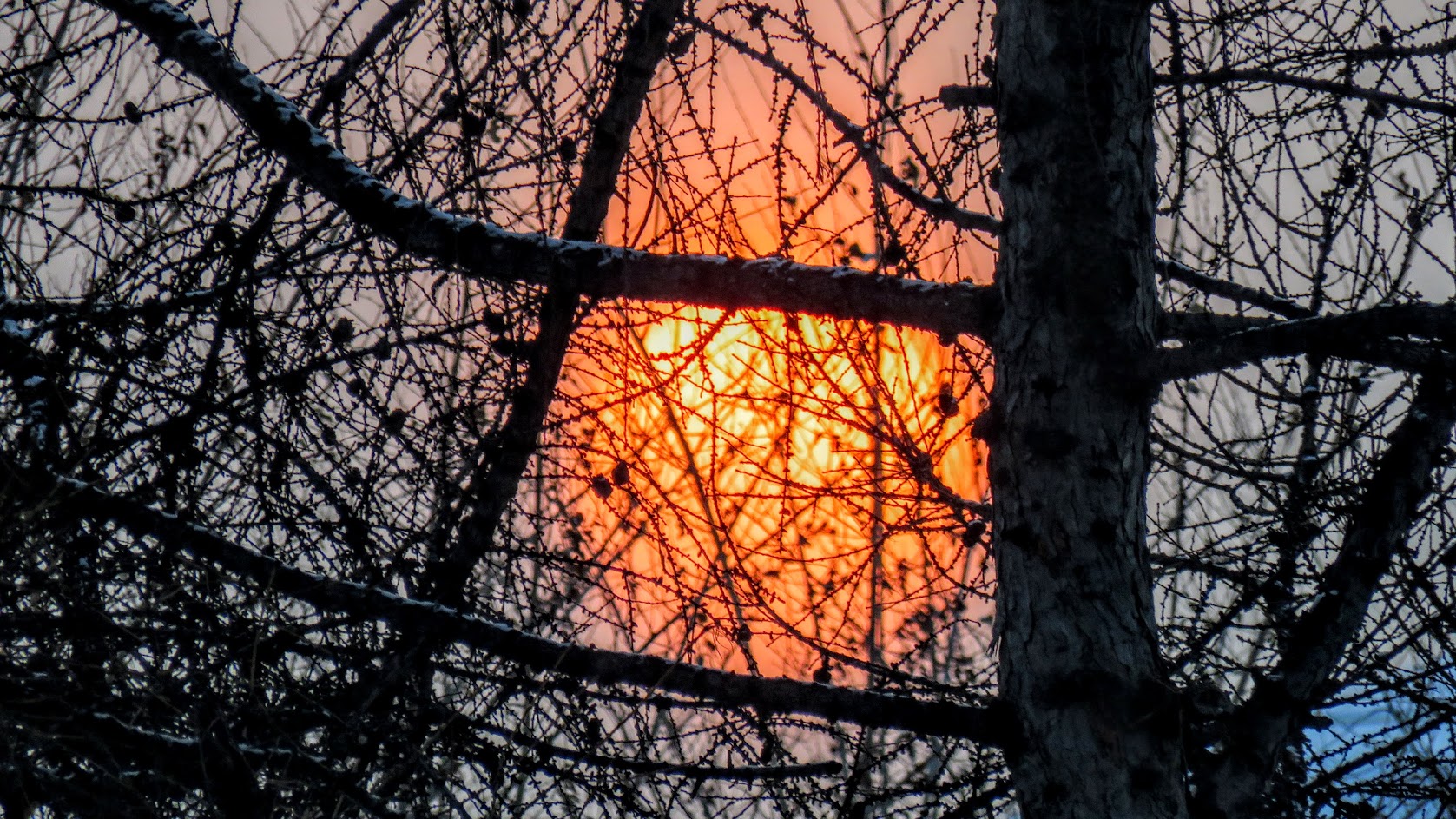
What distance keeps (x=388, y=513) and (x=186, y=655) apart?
0.72 metres

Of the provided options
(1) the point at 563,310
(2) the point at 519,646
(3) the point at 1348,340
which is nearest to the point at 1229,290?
(3) the point at 1348,340

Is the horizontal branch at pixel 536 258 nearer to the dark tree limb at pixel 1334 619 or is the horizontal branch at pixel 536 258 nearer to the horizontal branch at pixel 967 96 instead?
the horizontal branch at pixel 967 96

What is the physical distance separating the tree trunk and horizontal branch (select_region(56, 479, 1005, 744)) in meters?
0.27

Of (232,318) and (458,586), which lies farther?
(458,586)

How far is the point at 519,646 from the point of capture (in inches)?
99.0

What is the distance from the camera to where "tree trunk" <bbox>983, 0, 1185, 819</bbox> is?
6.82ft

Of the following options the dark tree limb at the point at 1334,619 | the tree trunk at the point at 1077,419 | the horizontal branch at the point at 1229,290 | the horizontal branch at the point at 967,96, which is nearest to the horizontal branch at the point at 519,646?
the tree trunk at the point at 1077,419

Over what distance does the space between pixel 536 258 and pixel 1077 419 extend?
121 centimetres

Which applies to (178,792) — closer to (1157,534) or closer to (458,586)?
(458,586)

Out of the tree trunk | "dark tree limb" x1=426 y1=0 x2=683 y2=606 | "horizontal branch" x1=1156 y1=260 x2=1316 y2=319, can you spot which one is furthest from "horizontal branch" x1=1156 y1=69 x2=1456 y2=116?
"dark tree limb" x1=426 y1=0 x2=683 y2=606

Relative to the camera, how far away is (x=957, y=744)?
2.64 m

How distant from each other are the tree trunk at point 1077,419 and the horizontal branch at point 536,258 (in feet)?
0.66

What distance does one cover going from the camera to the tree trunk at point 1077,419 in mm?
2080

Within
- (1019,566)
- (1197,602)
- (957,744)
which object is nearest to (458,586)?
(957,744)
